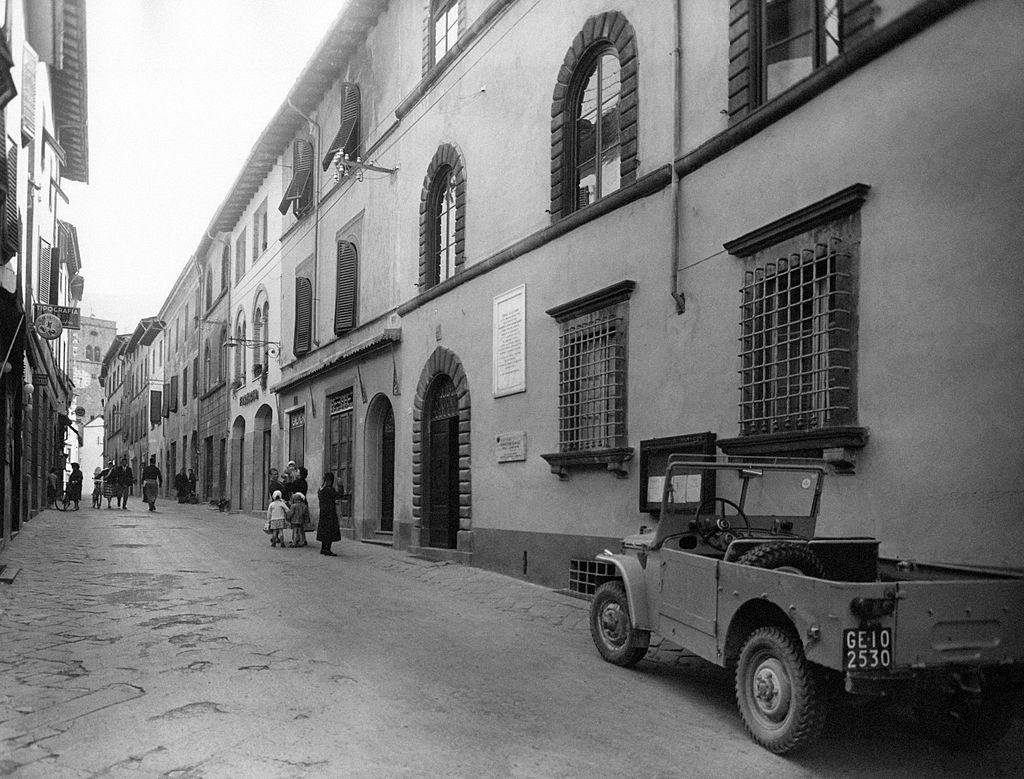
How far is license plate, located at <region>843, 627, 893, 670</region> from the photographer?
14.5 ft

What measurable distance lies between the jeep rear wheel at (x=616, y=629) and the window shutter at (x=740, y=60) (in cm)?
470

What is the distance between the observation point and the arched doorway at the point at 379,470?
18391 mm

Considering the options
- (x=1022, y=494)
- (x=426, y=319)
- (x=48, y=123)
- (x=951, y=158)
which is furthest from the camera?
(x=48, y=123)

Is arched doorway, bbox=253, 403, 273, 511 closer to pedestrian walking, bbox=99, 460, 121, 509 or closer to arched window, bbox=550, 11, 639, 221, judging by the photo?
pedestrian walking, bbox=99, 460, 121, 509

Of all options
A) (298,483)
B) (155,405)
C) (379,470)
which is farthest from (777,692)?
(155,405)

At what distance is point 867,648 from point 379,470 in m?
14.8

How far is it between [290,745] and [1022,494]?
15.3 feet

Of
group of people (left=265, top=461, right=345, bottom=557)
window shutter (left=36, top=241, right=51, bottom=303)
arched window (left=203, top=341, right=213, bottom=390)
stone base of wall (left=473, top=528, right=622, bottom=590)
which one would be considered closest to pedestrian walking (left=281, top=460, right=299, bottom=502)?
group of people (left=265, top=461, right=345, bottom=557)

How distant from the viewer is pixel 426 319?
15969 mm

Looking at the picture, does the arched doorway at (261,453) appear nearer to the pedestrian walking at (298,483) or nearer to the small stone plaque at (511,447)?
the pedestrian walking at (298,483)

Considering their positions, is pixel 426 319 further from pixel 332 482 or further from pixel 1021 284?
pixel 1021 284

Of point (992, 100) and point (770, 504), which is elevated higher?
point (992, 100)

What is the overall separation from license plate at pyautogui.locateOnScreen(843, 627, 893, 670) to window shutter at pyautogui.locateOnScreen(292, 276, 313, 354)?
19523mm

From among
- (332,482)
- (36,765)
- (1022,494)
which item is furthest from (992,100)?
(332,482)
